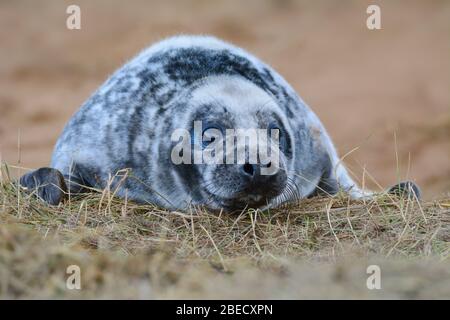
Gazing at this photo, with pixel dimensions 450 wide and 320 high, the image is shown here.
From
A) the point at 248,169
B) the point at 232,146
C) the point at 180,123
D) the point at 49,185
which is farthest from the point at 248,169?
the point at 49,185

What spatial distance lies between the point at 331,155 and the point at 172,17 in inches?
366

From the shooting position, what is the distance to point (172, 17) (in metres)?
15.1

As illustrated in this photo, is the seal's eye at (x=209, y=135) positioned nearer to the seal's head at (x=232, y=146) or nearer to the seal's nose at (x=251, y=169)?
the seal's head at (x=232, y=146)

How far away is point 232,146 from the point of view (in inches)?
199

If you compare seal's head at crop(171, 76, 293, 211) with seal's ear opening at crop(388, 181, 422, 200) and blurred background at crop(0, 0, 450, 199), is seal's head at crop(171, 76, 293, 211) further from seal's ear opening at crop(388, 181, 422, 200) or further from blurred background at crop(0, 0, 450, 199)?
blurred background at crop(0, 0, 450, 199)

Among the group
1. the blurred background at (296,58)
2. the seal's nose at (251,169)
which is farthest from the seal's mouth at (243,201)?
the blurred background at (296,58)

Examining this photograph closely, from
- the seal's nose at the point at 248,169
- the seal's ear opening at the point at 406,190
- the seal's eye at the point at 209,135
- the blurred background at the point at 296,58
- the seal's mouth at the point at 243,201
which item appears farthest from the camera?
the blurred background at the point at 296,58

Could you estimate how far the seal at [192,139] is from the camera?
513 centimetres

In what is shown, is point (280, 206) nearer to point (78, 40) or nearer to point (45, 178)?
point (45, 178)

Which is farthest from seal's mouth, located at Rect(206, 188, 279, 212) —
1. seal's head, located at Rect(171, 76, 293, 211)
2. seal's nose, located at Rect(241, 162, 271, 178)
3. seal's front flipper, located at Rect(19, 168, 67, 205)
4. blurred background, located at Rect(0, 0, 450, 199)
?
blurred background, located at Rect(0, 0, 450, 199)

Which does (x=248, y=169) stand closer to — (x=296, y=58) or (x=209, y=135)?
(x=209, y=135)

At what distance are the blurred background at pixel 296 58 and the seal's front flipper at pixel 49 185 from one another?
17.4 feet

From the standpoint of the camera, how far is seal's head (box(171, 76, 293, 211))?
4945 millimetres

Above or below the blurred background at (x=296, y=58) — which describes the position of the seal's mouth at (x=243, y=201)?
below
